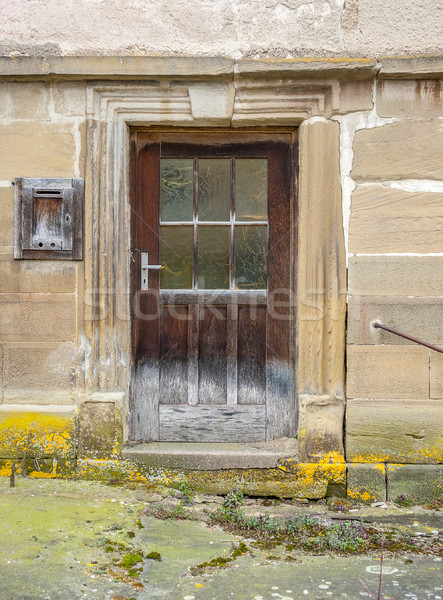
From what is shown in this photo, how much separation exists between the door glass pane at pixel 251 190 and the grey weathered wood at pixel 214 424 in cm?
126

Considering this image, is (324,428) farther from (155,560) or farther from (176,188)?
(176,188)

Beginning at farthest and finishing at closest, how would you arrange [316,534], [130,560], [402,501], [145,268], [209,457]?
[145,268], [209,457], [402,501], [316,534], [130,560]

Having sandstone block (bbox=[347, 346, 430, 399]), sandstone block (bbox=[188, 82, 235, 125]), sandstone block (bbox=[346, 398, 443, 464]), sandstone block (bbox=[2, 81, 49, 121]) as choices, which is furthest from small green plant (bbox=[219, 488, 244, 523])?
sandstone block (bbox=[2, 81, 49, 121])

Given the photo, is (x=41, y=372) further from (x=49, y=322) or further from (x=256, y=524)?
(x=256, y=524)

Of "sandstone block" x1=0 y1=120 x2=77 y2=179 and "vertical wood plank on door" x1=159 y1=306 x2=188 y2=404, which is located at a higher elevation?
"sandstone block" x1=0 y1=120 x2=77 y2=179

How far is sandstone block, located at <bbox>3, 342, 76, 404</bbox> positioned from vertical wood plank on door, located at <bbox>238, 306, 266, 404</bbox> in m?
1.07

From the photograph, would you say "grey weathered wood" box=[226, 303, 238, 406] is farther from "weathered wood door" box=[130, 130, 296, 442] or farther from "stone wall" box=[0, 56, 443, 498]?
"stone wall" box=[0, 56, 443, 498]

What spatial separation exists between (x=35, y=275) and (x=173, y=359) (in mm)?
1015

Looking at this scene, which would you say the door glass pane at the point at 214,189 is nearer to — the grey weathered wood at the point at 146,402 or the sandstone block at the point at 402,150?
the sandstone block at the point at 402,150

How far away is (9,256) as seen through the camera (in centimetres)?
340

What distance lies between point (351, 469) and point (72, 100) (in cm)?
279

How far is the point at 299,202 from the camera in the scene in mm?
3412

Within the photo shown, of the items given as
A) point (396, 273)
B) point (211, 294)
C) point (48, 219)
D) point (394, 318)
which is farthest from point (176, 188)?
point (394, 318)

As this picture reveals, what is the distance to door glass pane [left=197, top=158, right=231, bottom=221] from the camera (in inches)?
141
